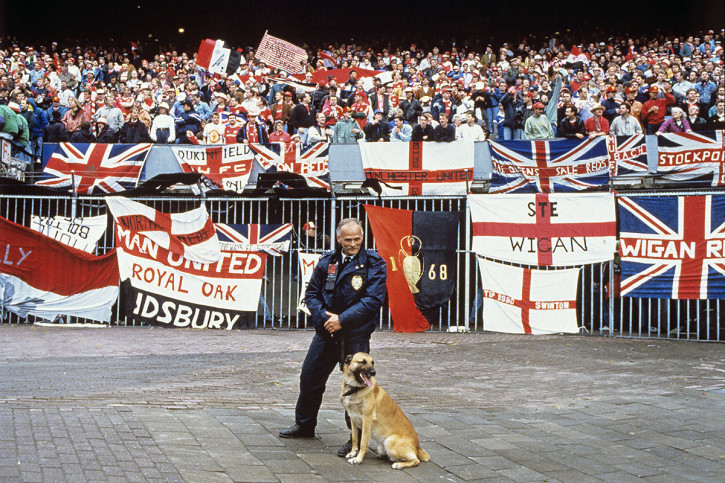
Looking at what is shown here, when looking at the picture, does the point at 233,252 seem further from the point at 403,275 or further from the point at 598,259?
the point at 598,259

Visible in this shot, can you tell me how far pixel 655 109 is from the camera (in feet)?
59.8

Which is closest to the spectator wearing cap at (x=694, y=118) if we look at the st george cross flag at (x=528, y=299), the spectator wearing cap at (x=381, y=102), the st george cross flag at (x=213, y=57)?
the st george cross flag at (x=528, y=299)

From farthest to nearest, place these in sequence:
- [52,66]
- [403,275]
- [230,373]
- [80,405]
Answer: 1. [52,66]
2. [403,275]
3. [230,373]
4. [80,405]

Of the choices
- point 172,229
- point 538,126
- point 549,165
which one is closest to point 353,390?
point 172,229

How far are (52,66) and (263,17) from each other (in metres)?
14.8

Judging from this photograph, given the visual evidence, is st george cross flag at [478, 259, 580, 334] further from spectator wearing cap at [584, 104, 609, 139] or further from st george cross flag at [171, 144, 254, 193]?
st george cross flag at [171, 144, 254, 193]

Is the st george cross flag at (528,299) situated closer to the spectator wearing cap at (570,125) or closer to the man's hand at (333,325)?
the spectator wearing cap at (570,125)

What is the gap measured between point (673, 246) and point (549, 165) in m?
2.90

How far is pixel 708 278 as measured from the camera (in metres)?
13.8

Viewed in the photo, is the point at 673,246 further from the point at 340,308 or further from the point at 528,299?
the point at 340,308

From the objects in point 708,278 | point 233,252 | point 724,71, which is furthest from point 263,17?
point 708,278

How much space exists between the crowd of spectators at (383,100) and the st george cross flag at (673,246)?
3209mm

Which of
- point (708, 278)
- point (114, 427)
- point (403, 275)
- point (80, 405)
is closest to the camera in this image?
point (114, 427)

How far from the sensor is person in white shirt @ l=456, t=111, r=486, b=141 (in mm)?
17984
